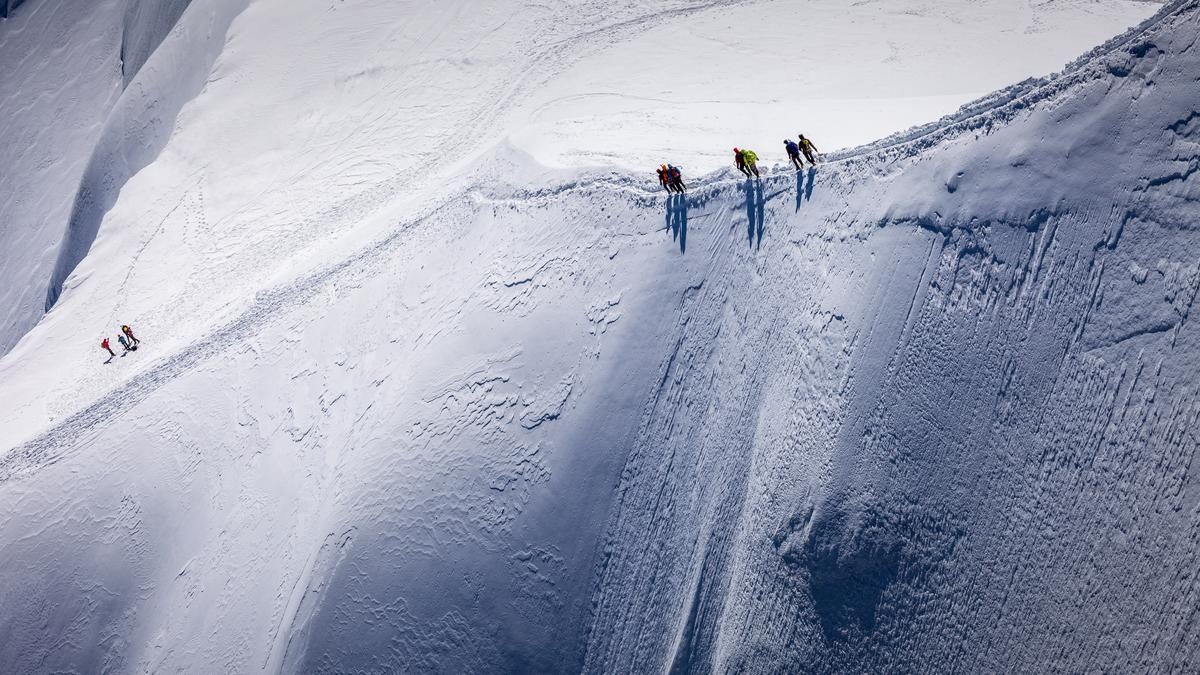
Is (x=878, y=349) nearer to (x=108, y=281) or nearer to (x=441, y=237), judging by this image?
(x=441, y=237)

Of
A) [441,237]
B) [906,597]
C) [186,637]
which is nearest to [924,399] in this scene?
[906,597]

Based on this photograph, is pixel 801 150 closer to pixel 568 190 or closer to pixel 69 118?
pixel 568 190

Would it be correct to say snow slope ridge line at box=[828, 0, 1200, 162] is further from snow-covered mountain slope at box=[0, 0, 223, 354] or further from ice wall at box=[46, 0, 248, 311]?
snow-covered mountain slope at box=[0, 0, 223, 354]

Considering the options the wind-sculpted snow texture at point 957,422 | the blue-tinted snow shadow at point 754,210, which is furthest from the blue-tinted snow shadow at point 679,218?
the wind-sculpted snow texture at point 957,422

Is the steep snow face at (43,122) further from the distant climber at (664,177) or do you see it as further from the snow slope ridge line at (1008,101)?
the snow slope ridge line at (1008,101)

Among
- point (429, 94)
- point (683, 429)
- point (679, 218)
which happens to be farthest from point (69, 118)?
point (683, 429)

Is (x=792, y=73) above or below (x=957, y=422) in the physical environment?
above
